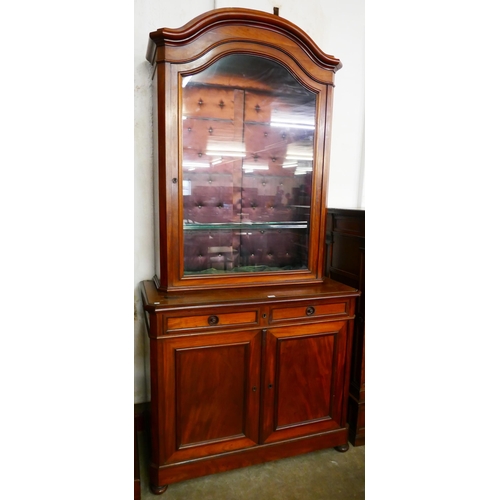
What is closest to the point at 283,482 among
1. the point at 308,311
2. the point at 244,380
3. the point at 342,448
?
the point at 342,448

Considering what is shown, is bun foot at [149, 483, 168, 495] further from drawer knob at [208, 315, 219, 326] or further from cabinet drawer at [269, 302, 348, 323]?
cabinet drawer at [269, 302, 348, 323]

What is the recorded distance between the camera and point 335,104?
6.88 feet

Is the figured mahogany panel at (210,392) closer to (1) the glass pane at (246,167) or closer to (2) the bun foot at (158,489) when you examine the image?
(2) the bun foot at (158,489)

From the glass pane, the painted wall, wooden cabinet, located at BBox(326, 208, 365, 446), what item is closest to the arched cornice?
the glass pane

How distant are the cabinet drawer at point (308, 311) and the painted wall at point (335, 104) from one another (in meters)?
0.72

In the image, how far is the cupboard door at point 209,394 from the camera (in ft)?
4.70

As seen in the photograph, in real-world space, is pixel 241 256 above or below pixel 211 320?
above

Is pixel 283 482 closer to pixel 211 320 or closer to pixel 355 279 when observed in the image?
pixel 211 320

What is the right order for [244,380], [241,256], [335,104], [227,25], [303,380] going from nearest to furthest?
[227,25] < [244,380] < [303,380] < [241,256] < [335,104]

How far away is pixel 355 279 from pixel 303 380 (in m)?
0.57
